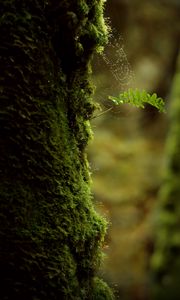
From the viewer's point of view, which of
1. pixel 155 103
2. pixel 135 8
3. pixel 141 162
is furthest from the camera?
pixel 135 8

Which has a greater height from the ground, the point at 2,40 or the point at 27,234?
the point at 2,40

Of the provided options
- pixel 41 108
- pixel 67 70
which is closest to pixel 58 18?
pixel 67 70

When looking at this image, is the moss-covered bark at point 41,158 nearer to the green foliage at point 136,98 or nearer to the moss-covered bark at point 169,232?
the green foliage at point 136,98

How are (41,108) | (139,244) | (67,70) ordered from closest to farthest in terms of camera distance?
1. (41,108)
2. (67,70)
3. (139,244)

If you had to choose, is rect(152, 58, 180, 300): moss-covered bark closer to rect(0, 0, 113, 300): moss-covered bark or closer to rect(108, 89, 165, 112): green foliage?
rect(108, 89, 165, 112): green foliage

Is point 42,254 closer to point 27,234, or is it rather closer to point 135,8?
point 27,234

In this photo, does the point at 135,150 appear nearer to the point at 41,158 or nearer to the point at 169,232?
the point at 169,232

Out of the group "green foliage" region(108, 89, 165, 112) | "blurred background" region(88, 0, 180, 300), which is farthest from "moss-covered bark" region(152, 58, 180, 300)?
"blurred background" region(88, 0, 180, 300)
